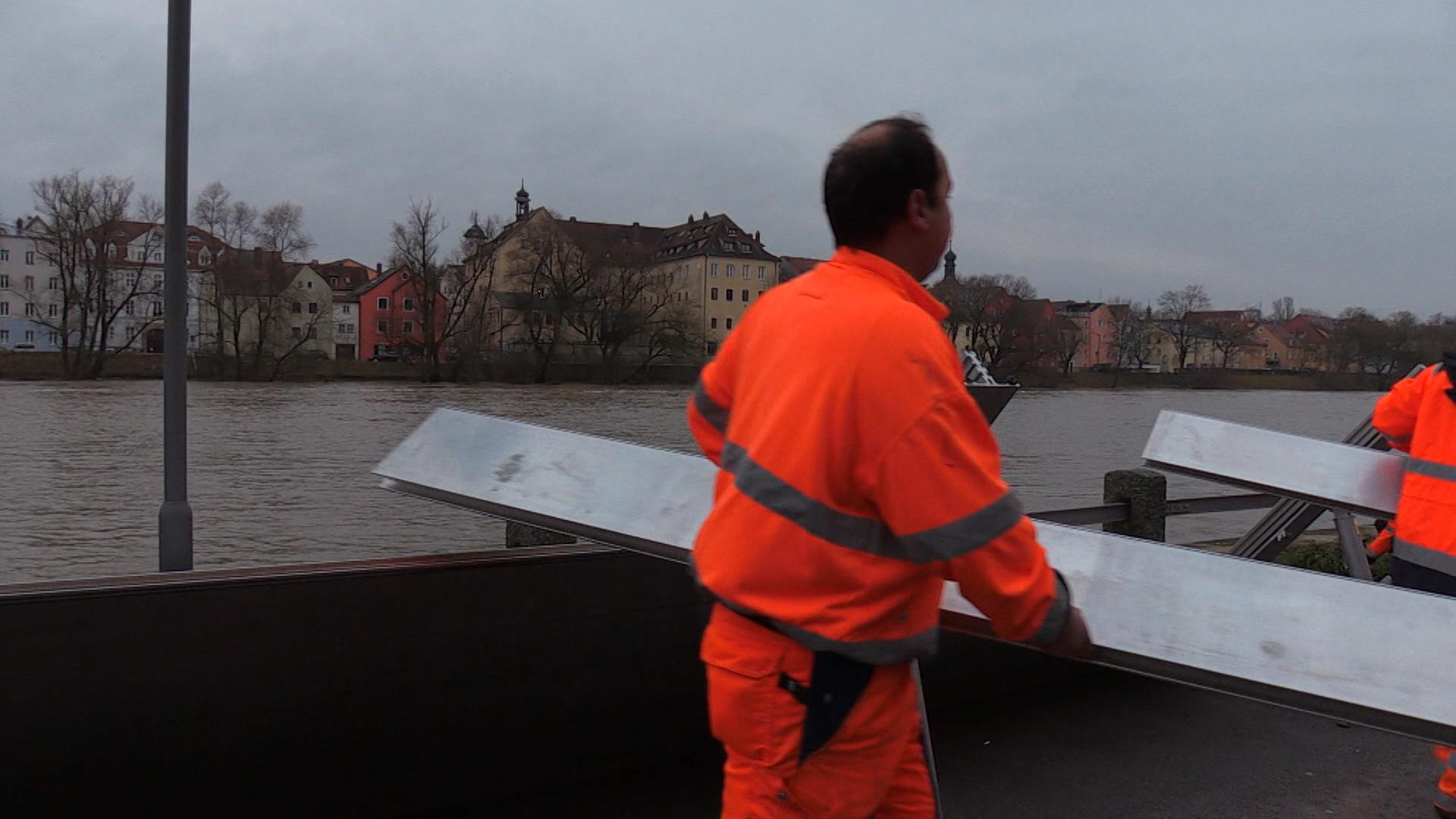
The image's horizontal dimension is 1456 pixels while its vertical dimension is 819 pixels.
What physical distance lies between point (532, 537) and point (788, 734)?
9.81 feet

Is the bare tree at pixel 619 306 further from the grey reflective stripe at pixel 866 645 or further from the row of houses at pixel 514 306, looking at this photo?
the grey reflective stripe at pixel 866 645

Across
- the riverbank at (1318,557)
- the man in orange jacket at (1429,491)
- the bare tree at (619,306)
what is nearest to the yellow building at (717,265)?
the bare tree at (619,306)

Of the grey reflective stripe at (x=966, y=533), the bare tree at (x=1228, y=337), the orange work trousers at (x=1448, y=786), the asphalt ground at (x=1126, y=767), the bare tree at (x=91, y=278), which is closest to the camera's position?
the grey reflective stripe at (x=966, y=533)

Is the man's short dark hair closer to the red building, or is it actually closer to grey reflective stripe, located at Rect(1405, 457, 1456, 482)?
grey reflective stripe, located at Rect(1405, 457, 1456, 482)

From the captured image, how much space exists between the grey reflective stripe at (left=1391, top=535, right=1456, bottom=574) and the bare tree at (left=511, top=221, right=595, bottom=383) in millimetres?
65565

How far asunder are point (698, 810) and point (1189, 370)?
3774 inches

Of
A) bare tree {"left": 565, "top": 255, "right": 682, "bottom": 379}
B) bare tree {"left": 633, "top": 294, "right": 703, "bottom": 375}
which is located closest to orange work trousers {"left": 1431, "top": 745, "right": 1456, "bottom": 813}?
bare tree {"left": 565, "top": 255, "right": 682, "bottom": 379}

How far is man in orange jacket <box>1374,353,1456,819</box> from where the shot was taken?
380 centimetres

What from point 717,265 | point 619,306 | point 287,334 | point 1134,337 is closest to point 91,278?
point 287,334

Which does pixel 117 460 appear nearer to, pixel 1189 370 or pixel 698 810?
pixel 698 810

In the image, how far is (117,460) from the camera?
2873cm

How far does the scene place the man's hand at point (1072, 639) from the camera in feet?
6.00

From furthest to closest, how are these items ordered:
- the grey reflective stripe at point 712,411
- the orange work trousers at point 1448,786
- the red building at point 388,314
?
the red building at point 388,314 → the orange work trousers at point 1448,786 → the grey reflective stripe at point 712,411

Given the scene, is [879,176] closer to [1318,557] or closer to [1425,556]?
[1425,556]
